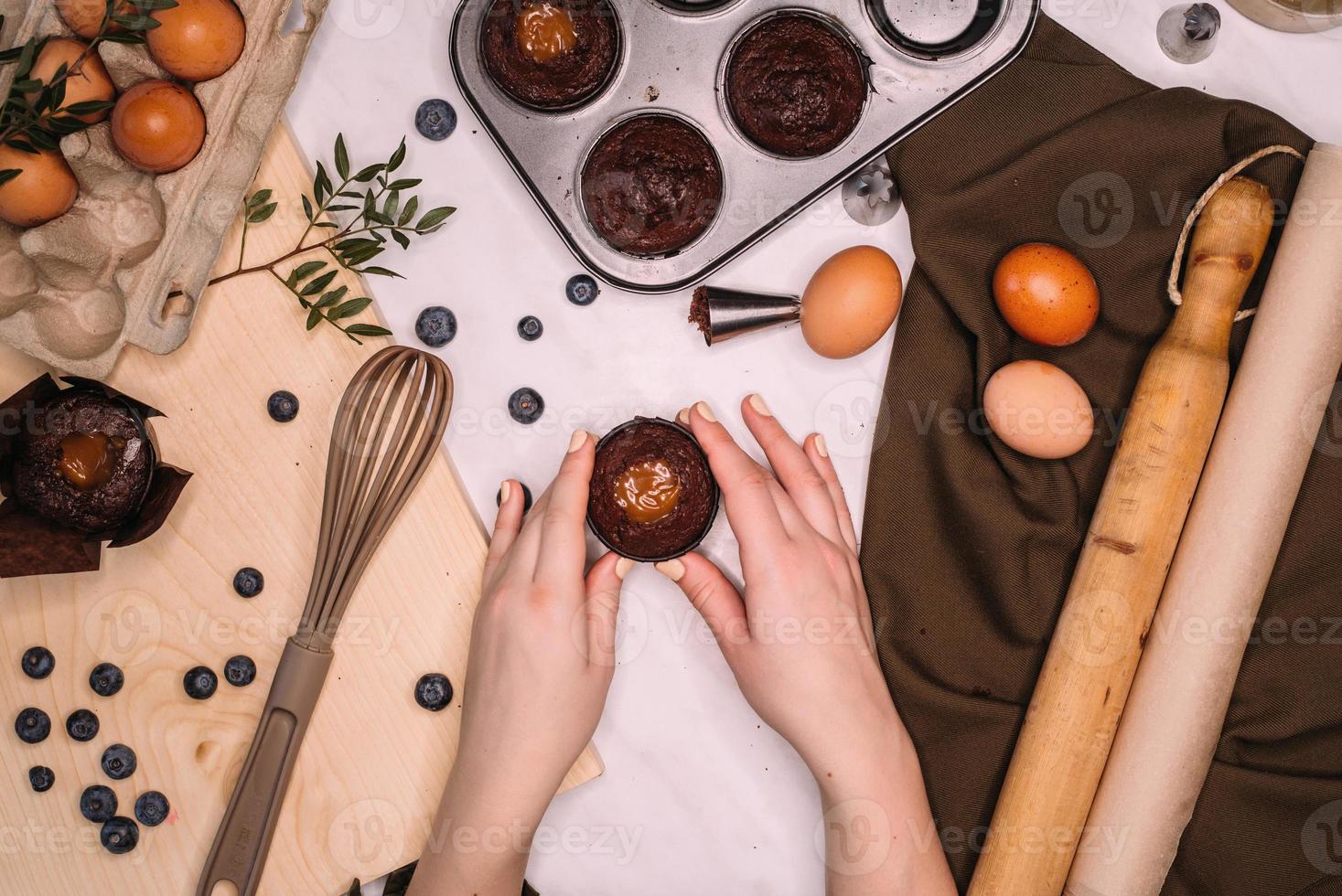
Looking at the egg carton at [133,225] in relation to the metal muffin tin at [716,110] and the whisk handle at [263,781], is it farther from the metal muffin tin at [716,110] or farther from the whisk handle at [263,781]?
the whisk handle at [263,781]

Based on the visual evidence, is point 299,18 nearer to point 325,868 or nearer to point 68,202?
point 68,202

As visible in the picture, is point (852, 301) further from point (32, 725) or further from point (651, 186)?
point (32, 725)

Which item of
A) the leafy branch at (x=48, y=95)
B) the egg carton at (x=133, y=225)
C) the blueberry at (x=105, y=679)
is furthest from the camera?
the blueberry at (x=105, y=679)

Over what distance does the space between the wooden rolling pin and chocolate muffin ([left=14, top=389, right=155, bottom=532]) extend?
104cm

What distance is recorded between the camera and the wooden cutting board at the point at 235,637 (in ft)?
3.24

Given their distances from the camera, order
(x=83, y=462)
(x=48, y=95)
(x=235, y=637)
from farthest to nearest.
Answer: (x=235, y=637)
(x=83, y=462)
(x=48, y=95)

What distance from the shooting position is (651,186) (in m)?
0.98

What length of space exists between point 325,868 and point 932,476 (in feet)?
2.82

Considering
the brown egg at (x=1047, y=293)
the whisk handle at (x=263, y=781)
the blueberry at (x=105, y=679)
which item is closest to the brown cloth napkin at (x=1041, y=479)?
the brown egg at (x=1047, y=293)

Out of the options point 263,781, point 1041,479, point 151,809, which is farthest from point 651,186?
point 151,809

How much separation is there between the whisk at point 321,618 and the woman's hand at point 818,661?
343mm

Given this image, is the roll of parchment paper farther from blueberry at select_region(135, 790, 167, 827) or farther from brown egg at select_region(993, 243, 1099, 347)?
blueberry at select_region(135, 790, 167, 827)

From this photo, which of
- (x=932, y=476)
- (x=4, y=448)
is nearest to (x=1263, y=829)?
(x=932, y=476)

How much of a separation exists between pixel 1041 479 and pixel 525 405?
0.63 m
